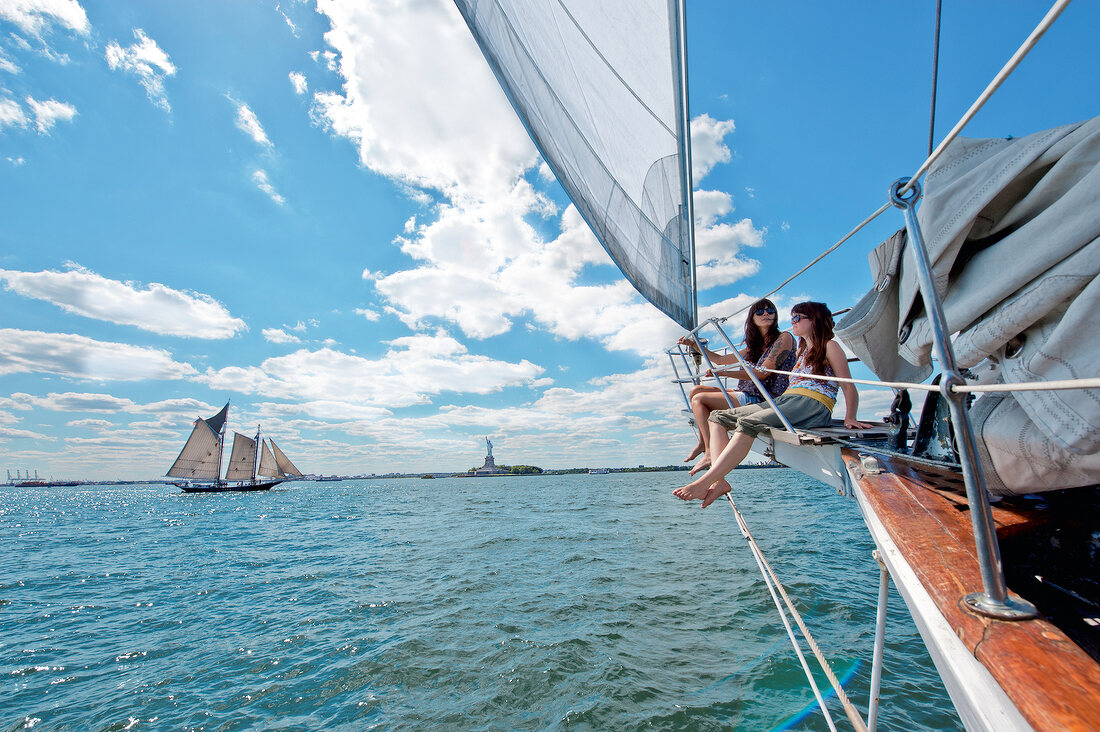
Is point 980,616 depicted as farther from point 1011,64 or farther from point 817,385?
point 817,385

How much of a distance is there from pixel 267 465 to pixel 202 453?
11.1 m

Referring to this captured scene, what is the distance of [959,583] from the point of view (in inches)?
44.9

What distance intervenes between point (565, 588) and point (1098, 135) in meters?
8.18

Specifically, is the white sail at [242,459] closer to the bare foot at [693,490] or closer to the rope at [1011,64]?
the bare foot at [693,490]

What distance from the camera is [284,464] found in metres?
73.5

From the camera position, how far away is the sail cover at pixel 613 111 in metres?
3.27

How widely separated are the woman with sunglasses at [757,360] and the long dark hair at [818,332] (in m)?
0.78

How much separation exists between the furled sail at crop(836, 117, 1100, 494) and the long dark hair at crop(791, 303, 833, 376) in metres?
2.06

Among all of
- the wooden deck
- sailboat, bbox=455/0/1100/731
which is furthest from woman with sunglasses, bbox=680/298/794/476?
the wooden deck

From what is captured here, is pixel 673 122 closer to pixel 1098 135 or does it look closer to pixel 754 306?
pixel 754 306

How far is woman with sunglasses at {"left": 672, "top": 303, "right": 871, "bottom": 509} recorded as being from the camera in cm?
343

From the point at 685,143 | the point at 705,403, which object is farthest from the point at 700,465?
the point at 685,143

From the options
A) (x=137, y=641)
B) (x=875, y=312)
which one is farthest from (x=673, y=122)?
(x=137, y=641)

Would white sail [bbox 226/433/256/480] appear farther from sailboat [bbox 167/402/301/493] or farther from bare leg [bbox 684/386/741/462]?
bare leg [bbox 684/386/741/462]
